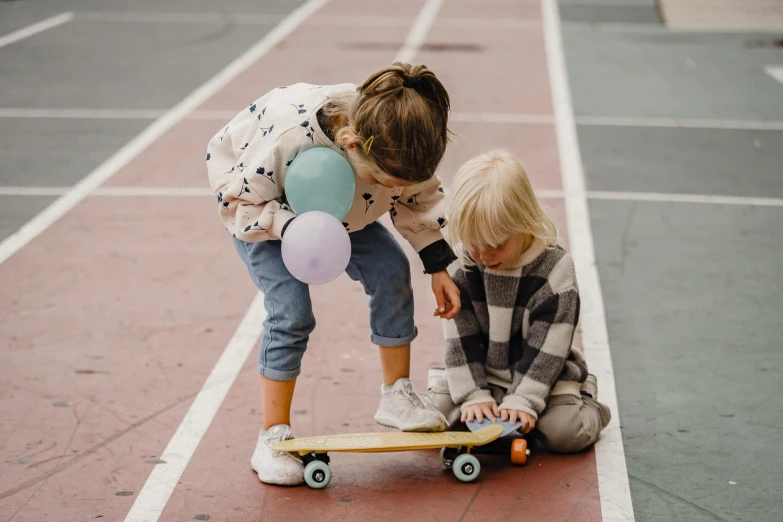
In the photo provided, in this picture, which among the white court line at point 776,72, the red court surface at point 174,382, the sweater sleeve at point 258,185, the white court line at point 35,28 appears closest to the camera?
the sweater sleeve at point 258,185

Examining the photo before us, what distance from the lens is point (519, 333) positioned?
3.86m

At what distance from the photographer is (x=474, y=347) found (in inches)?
151

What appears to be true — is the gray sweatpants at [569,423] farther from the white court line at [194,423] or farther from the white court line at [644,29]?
the white court line at [644,29]

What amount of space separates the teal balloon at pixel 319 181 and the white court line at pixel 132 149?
321 cm

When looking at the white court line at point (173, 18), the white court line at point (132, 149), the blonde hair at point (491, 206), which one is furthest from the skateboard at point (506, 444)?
the white court line at point (173, 18)

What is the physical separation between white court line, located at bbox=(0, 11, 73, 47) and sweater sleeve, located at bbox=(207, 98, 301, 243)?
10.4m

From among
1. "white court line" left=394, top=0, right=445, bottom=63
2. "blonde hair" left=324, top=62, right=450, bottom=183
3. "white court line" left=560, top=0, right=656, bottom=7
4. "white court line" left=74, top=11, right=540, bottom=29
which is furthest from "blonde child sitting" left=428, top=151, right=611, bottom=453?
"white court line" left=560, top=0, right=656, bottom=7

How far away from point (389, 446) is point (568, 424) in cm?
71

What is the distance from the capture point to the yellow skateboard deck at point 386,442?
136 inches

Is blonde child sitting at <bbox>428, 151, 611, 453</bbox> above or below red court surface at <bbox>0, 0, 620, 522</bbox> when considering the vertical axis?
above

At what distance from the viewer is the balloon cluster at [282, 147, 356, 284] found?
10.1ft

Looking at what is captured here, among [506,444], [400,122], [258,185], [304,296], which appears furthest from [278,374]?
[400,122]

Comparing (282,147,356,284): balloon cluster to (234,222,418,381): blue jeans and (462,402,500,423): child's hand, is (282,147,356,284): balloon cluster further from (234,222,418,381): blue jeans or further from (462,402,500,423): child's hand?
(462,402,500,423): child's hand

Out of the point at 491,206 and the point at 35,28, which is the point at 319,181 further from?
the point at 35,28
